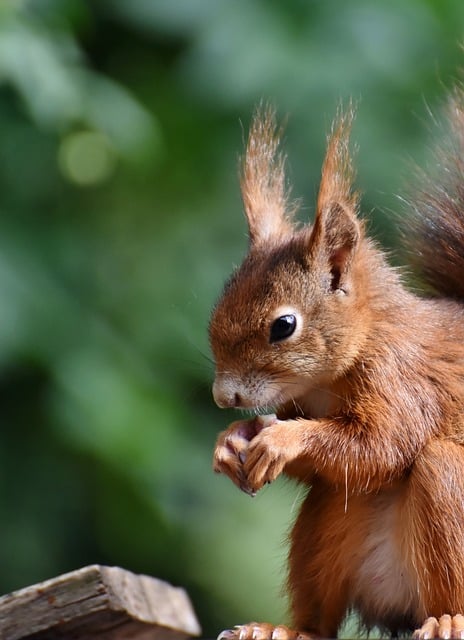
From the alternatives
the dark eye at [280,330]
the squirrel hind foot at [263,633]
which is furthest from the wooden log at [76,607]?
the dark eye at [280,330]

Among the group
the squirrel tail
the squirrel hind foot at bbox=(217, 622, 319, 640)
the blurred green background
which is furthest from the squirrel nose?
the blurred green background

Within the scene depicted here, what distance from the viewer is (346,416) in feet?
6.68

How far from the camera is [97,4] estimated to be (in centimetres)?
392

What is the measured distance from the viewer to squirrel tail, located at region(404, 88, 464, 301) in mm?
2307

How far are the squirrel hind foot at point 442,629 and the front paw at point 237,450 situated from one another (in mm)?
308

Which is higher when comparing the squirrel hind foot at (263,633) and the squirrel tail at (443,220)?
the squirrel tail at (443,220)

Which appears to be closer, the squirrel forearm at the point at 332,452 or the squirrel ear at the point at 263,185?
the squirrel forearm at the point at 332,452

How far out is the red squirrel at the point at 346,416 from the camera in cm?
197

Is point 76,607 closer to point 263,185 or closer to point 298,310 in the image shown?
point 298,310

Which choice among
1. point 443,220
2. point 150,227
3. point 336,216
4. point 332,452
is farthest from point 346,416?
point 150,227

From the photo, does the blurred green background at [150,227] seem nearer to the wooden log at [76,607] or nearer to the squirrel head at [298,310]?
the squirrel head at [298,310]

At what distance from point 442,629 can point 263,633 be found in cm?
30

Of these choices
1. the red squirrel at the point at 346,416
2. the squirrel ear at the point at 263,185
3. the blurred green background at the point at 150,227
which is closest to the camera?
the red squirrel at the point at 346,416

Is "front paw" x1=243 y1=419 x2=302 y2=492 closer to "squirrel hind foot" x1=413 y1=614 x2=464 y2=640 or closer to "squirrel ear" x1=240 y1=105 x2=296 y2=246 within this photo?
"squirrel hind foot" x1=413 y1=614 x2=464 y2=640
